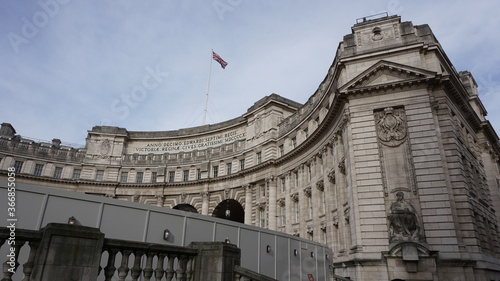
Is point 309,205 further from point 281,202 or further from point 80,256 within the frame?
point 80,256

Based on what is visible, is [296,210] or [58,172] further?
[58,172]

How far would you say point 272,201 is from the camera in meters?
39.0

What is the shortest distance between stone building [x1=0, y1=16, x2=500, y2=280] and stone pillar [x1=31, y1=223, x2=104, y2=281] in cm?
1901

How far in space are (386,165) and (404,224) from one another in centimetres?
437

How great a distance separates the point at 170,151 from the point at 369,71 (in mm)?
38501

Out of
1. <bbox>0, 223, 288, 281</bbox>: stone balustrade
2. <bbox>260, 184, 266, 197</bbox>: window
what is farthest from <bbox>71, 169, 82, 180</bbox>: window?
<bbox>0, 223, 288, 281</bbox>: stone balustrade

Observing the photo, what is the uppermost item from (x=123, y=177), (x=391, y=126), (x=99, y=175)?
(x=99, y=175)

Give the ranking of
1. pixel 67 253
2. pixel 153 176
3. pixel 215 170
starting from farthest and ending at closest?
pixel 153 176 → pixel 215 170 → pixel 67 253

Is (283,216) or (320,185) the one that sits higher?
(320,185)

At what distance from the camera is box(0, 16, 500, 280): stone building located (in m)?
21.2

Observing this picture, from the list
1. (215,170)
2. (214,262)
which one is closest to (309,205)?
(215,170)

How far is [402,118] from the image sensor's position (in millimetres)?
24562

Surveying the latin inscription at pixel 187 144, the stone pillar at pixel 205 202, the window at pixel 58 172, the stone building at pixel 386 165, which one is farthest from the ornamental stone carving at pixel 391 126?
the window at pixel 58 172

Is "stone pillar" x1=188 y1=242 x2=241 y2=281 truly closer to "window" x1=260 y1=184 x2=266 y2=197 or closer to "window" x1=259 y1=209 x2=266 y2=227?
"window" x1=259 y1=209 x2=266 y2=227
